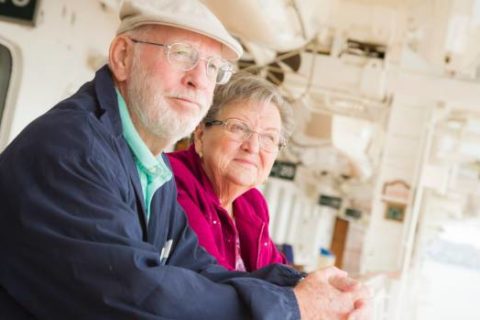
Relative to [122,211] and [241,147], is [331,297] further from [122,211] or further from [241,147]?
[241,147]

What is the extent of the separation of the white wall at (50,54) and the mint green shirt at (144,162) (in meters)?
2.30

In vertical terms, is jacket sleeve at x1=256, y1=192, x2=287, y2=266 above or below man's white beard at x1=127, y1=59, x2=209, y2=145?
below

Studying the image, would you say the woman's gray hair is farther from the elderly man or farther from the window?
the window

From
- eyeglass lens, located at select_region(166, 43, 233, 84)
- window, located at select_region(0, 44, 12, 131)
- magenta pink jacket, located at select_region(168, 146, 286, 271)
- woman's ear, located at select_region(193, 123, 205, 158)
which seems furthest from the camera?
window, located at select_region(0, 44, 12, 131)

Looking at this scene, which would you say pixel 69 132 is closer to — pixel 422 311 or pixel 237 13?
pixel 237 13

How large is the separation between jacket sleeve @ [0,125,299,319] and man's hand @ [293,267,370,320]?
0.10 m

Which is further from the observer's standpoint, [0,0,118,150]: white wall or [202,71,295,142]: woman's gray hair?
[0,0,118,150]: white wall

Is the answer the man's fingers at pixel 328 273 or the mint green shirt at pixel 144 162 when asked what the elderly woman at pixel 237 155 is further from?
the man's fingers at pixel 328 273

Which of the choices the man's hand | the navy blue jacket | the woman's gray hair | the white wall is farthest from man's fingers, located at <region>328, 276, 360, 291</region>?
the white wall

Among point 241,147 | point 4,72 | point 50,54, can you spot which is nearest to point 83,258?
point 241,147

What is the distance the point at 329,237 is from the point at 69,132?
27350mm

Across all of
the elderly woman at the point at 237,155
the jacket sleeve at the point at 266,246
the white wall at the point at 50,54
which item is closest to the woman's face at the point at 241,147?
the elderly woman at the point at 237,155

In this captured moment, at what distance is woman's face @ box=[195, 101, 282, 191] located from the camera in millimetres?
2361

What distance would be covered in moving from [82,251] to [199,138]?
1286mm
